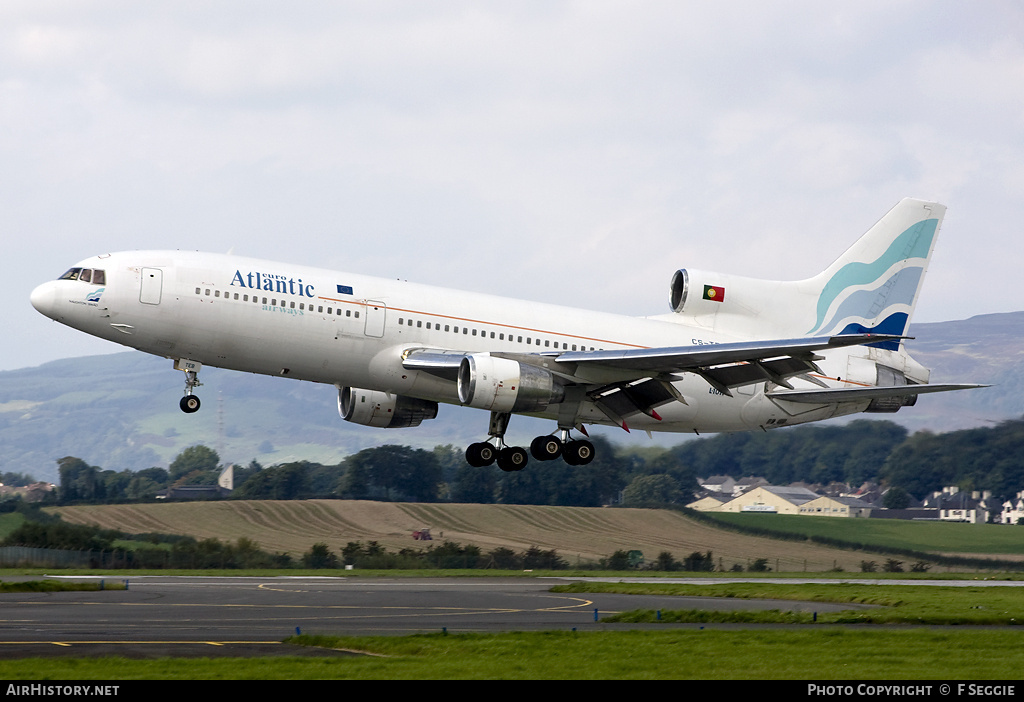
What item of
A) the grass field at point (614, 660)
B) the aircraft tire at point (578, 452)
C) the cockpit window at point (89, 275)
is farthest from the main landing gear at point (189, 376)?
the aircraft tire at point (578, 452)

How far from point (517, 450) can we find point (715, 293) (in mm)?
8898

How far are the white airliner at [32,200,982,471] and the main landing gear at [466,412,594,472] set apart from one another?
45 mm

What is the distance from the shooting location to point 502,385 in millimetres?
32281

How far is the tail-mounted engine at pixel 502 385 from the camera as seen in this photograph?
32.0 metres

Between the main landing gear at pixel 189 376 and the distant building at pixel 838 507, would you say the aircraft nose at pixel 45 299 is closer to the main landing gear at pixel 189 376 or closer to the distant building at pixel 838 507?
the main landing gear at pixel 189 376

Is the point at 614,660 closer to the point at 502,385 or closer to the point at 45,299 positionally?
the point at 502,385

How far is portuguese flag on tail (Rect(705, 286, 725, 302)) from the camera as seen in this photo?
128 ft

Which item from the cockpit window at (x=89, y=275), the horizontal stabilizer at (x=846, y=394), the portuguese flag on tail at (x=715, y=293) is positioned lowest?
the horizontal stabilizer at (x=846, y=394)

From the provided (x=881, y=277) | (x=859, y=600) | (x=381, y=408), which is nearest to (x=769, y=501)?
(x=859, y=600)

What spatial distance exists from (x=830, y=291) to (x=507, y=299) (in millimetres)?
12760

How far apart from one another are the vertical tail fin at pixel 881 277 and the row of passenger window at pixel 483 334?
34.3 feet

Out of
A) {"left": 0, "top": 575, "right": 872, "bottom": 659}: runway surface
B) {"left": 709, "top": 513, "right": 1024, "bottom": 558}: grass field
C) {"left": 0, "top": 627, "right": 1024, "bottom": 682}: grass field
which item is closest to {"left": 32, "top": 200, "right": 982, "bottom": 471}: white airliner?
{"left": 0, "top": 575, "right": 872, "bottom": 659}: runway surface

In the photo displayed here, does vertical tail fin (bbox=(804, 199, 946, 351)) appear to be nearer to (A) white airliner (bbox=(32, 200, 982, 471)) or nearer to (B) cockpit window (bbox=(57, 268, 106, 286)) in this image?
(A) white airliner (bbox=(32, 200, 982, 471))

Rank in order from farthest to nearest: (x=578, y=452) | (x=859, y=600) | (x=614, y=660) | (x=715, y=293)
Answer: (x=859, y=600)
(x=715, y=293)
(x=578, y=452)
(x=614, y=660)
